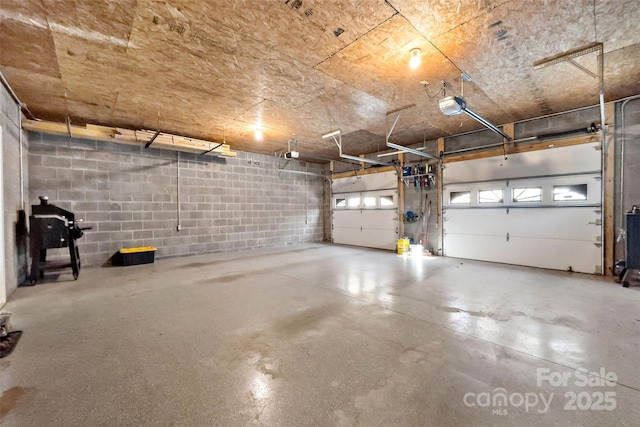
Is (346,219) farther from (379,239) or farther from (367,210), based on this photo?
(379,239)

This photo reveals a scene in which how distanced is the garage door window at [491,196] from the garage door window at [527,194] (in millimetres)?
227

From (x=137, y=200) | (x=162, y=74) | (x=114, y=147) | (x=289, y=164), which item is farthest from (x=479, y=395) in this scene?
(x=289, y=164)

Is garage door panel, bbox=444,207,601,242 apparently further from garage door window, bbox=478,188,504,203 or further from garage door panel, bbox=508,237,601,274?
garage door window, bbox=478,188,504,203

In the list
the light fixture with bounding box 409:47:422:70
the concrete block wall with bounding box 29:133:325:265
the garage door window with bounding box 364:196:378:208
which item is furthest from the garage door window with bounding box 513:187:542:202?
the concrete block wall with bounding box 29:133:325:265

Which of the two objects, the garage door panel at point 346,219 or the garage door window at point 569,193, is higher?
the garage door window at point 569,193

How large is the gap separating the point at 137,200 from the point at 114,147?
112 centimetres

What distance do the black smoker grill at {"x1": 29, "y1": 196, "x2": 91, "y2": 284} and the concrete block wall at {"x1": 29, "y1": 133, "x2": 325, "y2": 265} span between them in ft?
2.95

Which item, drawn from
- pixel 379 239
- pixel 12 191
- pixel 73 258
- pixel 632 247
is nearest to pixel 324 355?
pixel 73 258

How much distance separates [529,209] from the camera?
4719mm

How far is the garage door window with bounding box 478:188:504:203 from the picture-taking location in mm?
5109

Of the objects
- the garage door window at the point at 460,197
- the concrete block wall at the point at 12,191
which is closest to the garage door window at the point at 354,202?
the garage door window at the point at 460,197

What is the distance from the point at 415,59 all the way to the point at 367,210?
509cm

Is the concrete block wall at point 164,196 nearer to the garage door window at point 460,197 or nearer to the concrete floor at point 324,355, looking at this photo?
the concrete floor at point 324,355

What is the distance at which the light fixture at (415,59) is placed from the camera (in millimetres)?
2604
